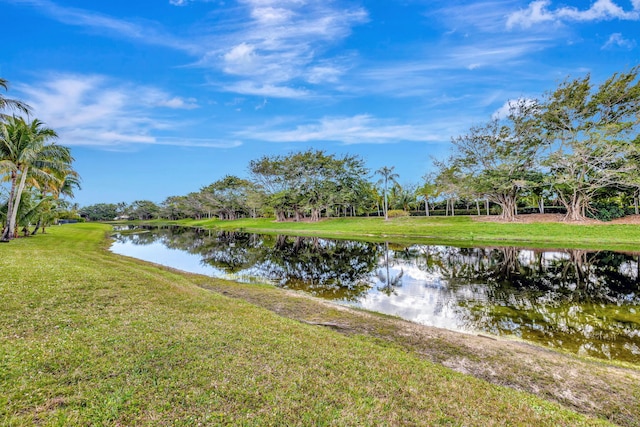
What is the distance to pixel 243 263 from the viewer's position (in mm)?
21859

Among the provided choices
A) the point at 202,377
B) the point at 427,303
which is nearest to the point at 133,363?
the point at 202,377

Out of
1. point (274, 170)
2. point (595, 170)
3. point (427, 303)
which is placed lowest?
point (427, 303)

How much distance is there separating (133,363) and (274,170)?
188 feet

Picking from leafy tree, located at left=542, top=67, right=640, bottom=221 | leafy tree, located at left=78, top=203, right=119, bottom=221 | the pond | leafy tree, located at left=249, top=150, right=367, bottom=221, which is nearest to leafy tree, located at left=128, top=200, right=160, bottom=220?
leafy tree, located at left=78, top=203, right=119, bottom=221

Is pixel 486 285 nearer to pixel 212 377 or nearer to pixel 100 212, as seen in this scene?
pixel 212 377

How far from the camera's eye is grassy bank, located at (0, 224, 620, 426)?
3.90 meters

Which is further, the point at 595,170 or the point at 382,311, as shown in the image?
the point at 595,170

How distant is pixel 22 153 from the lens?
2066cm

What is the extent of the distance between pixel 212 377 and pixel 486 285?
13619mm

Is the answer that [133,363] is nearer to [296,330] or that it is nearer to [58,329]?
[58,329]

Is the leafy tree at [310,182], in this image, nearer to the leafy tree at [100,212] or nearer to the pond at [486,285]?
the pond at [486,285]

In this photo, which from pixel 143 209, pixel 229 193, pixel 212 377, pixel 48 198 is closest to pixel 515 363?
pixel 212 377

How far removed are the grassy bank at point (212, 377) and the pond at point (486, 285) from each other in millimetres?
3640

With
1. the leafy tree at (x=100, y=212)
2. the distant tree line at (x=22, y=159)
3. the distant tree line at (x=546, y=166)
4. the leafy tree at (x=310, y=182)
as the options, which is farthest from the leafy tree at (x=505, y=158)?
the leafy tree at (x=100, y=212)
